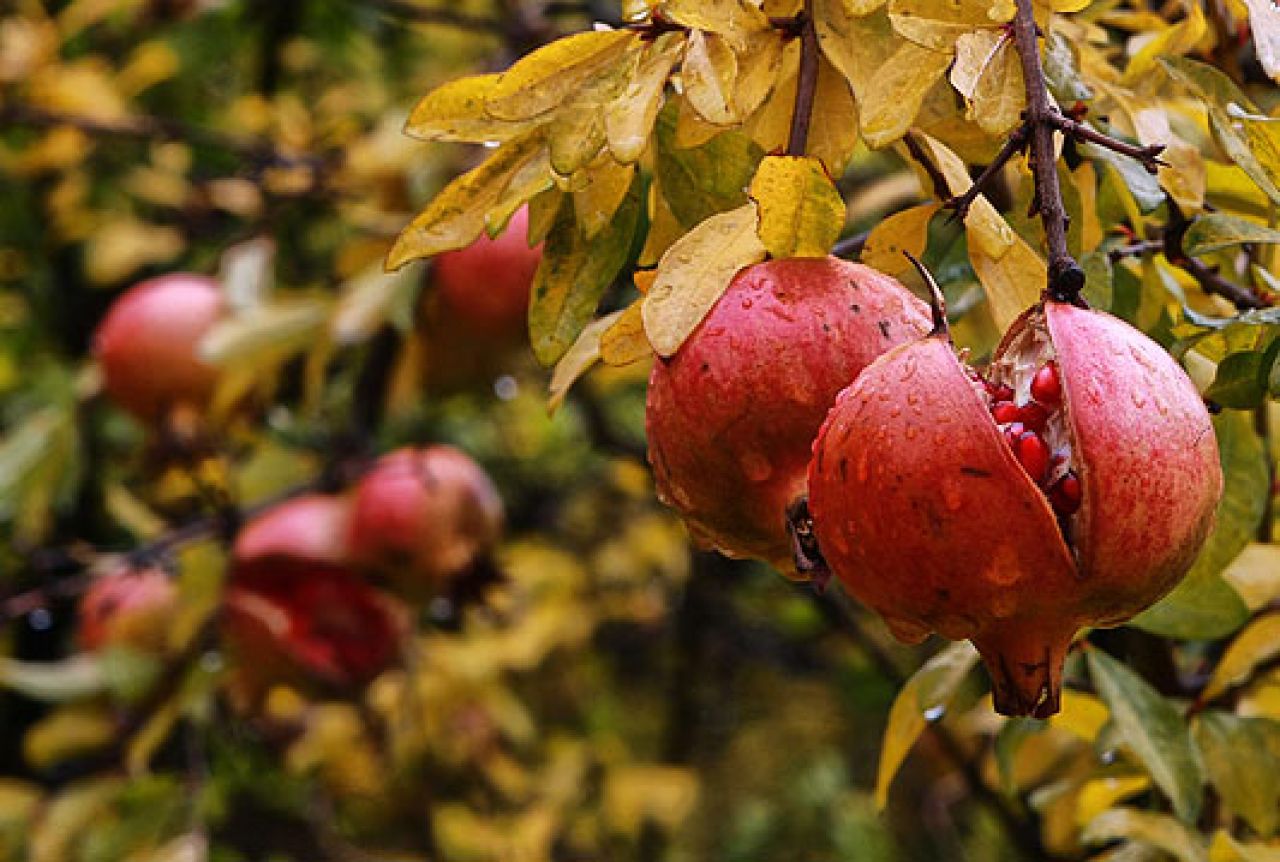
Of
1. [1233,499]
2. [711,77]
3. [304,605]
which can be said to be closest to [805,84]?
[711,77]

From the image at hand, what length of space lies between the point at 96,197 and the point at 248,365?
0.87m

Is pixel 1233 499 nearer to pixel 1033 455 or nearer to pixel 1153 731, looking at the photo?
pixel 1153 731

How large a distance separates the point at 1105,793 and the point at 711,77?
0.64 metres

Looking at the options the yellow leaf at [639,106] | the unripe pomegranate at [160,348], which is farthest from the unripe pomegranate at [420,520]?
the yellow leaf at [639,106]

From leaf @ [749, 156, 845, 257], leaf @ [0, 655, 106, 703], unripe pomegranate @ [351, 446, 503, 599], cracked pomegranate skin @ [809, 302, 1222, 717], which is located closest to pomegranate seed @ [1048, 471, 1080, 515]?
cracked pomegranate skin @ [809, 302, 1222, 717]

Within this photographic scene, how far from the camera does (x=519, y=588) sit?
8.13 ft

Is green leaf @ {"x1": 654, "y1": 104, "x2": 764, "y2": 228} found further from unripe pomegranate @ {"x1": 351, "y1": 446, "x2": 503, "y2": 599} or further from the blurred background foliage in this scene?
unripe pomegranate @ {"x1": 351, "y1": 446, "x2": 503, "y2": 599}

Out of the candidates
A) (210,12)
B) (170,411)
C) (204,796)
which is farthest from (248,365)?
(210,12)

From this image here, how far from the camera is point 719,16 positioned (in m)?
0.70

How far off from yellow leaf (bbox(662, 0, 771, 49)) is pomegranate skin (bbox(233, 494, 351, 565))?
108 centimetres

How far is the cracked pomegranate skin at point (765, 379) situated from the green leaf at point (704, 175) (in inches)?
4.2

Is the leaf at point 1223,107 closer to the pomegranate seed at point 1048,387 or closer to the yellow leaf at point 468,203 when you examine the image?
the pomegranate seed at point 1048,387

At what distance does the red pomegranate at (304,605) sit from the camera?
1688 millimetres

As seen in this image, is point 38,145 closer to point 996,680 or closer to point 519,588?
point 519,588
